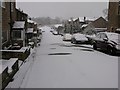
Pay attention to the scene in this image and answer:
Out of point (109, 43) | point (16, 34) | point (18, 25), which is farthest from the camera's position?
point (18, 25)

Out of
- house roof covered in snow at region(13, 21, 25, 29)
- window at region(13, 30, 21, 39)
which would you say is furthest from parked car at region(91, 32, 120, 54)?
window at region(13, 30, 21, 39)

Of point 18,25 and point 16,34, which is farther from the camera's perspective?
point 18,25

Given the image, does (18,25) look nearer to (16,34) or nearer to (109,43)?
(16,34)

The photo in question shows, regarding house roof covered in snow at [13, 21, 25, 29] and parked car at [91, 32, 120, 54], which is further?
house roof covered in snow at [13, 21, 25, 29]

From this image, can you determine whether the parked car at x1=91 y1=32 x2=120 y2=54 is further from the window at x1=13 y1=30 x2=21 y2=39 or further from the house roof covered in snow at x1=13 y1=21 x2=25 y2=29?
the window at x1=13 y1=30 x2=21 y2=39

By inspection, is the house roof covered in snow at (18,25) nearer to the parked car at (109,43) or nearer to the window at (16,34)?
the window at (16,34)

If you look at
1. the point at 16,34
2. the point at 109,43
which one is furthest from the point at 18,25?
the point at 109,43

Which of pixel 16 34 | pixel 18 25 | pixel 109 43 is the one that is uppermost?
pixel 18 25

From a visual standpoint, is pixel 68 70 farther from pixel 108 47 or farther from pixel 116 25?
pixel 116 25

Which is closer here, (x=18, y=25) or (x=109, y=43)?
(x=109, y=43)

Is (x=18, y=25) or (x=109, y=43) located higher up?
(x=18, y=25)

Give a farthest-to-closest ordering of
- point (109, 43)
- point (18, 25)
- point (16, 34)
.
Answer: point (18, 25) → point (16, 34) → point (109, 43)

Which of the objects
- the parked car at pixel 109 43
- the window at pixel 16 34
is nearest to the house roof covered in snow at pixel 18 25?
the window at pixel 16 34

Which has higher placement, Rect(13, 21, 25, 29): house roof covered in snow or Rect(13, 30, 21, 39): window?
Rect(13, 21, 25, 29): house roof covered in snow
